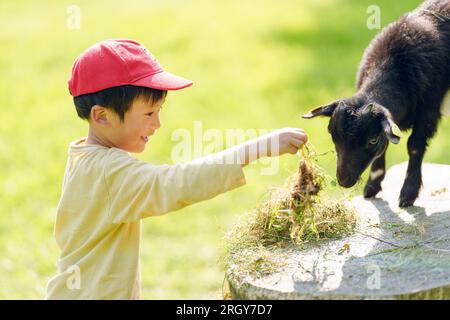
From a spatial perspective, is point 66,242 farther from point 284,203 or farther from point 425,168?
point 425,168

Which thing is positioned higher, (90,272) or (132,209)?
(132,209)

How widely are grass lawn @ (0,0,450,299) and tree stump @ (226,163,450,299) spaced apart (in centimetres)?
244

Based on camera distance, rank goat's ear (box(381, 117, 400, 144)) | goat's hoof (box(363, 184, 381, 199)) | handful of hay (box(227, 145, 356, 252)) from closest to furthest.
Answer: handful of hay (box(227, 145, 356, 252))
goat's ear (box(381, 117, 400, 144))
goat's hoof (box(363, 184, 381, 199))

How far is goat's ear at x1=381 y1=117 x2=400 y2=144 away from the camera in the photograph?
385cm

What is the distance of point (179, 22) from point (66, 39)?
1998 mm

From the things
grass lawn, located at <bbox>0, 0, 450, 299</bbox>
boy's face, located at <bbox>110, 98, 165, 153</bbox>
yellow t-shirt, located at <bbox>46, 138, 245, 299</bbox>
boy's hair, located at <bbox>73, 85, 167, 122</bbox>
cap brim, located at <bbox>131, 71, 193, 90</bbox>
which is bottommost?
grass lawn, located at <bbox>0, 0, 450, 299</bbox>

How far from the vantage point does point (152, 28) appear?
12844 millimetres

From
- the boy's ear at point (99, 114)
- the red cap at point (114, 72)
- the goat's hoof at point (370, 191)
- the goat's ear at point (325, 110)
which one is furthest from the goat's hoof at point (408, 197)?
the boy's ear at point (99, 114)

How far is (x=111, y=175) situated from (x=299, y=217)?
39.0 inches

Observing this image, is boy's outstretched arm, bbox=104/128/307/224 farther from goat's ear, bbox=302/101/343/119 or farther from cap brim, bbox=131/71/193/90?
goat's ear, bbox=302/101/343/119

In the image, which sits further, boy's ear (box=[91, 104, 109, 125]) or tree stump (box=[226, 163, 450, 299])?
boy's ear (box=[91, 104, 109, 125])

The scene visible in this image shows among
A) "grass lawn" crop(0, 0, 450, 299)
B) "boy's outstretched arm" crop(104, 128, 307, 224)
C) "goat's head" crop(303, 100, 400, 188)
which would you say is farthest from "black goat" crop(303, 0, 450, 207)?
"grass lawn" crop(0, 0, 450, 299)

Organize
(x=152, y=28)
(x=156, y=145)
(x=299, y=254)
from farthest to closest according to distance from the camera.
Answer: (x=152, y=28) → (x=156, y=145) → (x=299, y=254)
